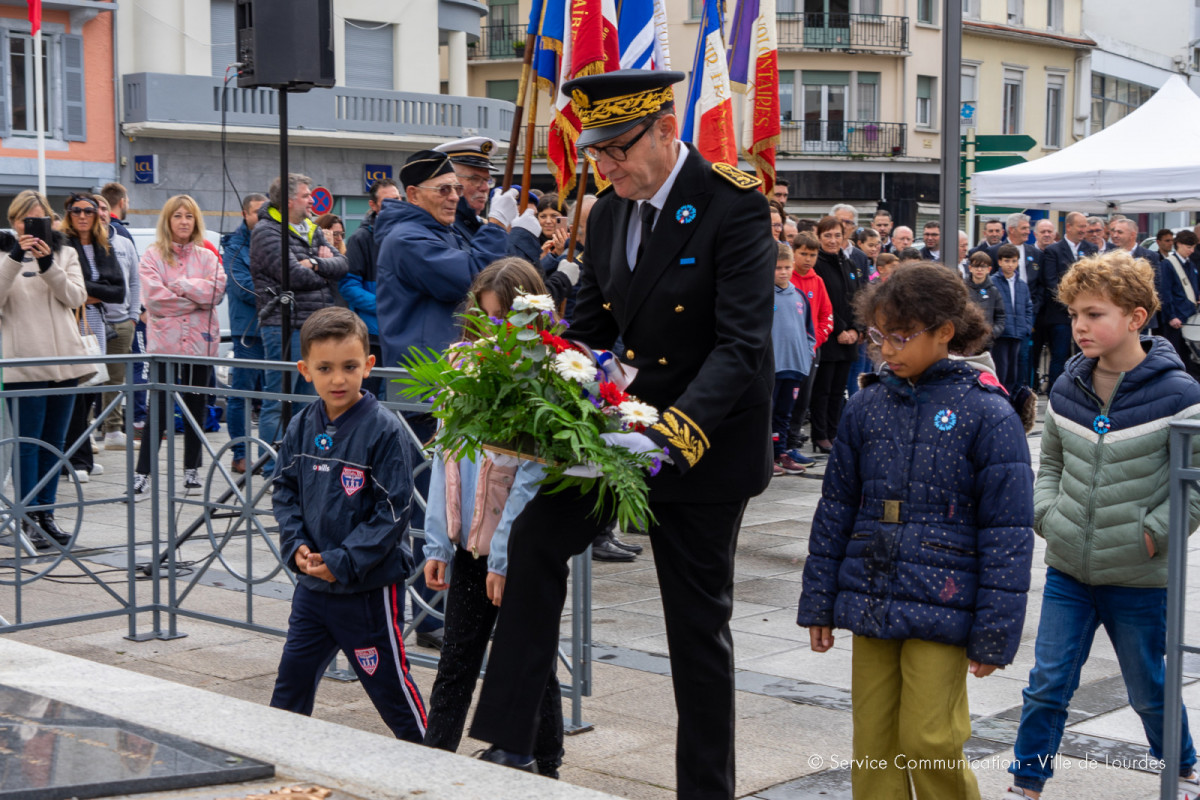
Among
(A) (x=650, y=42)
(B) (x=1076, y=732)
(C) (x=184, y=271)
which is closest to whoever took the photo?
(B) (x=1076, y=732)

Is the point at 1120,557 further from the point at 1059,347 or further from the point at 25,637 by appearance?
the point at 1059,347

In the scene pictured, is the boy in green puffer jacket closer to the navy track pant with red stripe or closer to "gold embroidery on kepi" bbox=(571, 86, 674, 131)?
"gold embroidery on kepi" bbox=(571, 86, 674, 131)

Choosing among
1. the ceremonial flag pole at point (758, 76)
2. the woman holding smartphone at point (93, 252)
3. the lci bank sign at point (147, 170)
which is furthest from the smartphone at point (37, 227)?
the lci bank sign at point (147, 170)

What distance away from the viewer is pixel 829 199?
134 feet

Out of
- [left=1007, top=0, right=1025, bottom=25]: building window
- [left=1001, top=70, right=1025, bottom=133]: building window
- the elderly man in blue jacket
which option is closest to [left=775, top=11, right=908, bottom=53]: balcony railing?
[left=1001, top=70, right=1025, bottom=133]: building window

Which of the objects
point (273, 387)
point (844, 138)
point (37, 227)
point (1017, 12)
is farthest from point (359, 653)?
point (1017, 12)

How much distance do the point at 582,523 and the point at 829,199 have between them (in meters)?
38.2

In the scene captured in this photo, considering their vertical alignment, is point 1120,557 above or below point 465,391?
below

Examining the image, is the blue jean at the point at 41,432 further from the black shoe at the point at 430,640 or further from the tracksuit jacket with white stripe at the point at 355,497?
the tracksuit jacket with white stripe at the point at 355,497

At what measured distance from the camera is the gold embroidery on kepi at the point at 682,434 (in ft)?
11.2

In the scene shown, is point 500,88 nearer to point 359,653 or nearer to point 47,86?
point 47,86

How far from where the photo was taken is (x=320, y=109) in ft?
99.0

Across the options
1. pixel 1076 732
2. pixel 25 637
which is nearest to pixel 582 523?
pixel 1076 732

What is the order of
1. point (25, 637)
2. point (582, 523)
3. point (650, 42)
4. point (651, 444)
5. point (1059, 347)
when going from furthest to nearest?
point (1059, 347) < point (650, 42) < point (25, 637) < point (582, 523) < point (651, 444)
